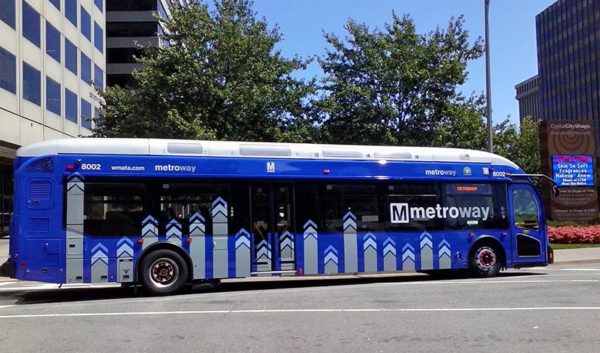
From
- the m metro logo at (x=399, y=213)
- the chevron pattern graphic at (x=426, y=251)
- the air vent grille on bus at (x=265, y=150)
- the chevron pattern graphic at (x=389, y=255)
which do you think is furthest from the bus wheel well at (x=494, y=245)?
the air vent grille on bus at (x=265, y=150)

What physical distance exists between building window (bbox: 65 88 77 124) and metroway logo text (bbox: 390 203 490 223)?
111 ft

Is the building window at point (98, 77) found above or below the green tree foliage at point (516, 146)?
above

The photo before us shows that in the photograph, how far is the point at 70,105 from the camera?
140 ft

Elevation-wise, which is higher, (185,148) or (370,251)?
(185,148)

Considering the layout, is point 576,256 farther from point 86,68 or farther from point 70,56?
point 86,68

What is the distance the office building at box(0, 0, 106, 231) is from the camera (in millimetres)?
31750

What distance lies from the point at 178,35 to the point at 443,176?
1459 cm

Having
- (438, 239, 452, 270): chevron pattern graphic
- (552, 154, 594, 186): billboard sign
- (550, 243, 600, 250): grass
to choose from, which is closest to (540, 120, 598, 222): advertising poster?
(552, 154, 594, 186): billboard sign

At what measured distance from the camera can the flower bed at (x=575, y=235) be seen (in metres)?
22.8

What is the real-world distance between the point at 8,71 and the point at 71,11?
532 inches

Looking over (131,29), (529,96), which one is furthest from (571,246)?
(529,96)

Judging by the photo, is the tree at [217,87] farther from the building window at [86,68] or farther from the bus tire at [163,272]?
the building window at [86,68]

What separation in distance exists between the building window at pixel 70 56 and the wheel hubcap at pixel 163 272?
34850 mm

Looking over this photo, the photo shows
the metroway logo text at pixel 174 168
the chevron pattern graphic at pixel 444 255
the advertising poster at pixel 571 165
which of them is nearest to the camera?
the metroway logo text at pixel 174 168
